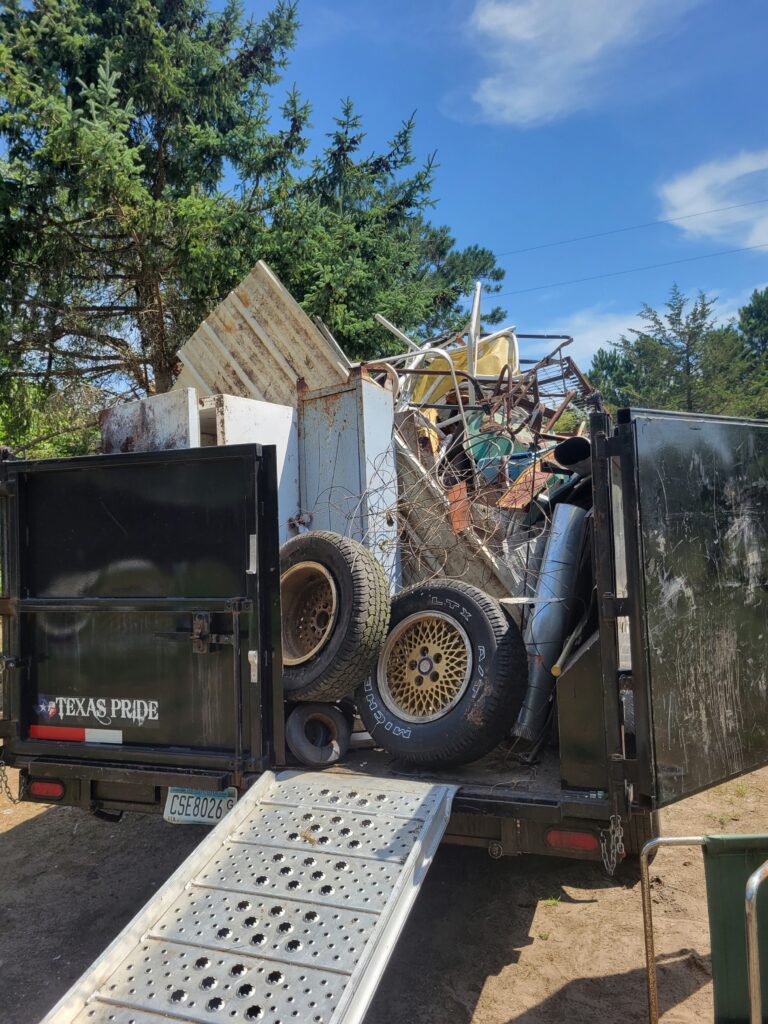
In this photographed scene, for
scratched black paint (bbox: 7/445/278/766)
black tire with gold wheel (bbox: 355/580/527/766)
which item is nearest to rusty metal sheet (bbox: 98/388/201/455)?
scratched black paint (bbox: 7/445/278/766)

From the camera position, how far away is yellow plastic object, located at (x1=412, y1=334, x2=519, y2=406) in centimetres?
651

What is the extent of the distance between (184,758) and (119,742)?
0.41 m

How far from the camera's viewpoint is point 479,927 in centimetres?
361

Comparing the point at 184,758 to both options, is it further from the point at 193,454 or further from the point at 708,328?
the point at 708,328

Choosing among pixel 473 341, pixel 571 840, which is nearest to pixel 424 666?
pixel 571 840

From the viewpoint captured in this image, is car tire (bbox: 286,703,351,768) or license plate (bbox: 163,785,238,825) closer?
license plate (bbox: 163,785,238,825)

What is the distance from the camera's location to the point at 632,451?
2695 mm

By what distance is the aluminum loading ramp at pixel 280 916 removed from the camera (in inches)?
85.5

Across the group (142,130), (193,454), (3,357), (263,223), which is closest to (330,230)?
(263,223)

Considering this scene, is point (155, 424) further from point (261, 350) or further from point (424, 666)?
point (424, 666)

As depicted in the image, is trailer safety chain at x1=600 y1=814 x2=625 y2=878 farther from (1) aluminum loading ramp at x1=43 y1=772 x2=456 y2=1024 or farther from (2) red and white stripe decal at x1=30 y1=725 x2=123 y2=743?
(2) red and white stripe decal at x1=30 y1=725 x2=123 y2=743

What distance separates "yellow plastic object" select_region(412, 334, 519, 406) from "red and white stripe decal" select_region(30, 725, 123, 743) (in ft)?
12.8

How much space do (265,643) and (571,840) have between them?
1.45 meters

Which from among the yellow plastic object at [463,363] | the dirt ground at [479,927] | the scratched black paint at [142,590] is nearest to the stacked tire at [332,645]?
the scratched black paint at [142,590]
